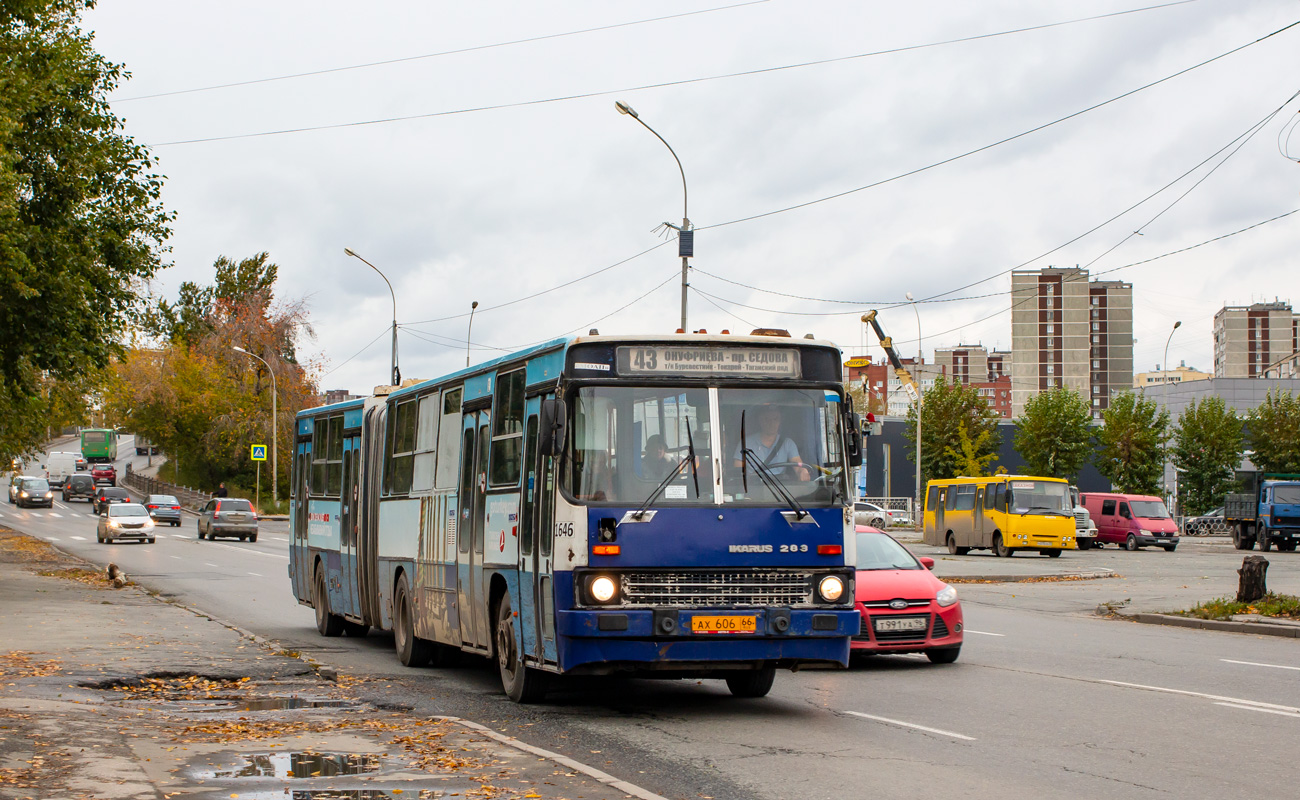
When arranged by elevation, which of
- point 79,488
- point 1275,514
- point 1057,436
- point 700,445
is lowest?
point 1275,514

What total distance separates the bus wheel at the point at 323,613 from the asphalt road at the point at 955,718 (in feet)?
0.72

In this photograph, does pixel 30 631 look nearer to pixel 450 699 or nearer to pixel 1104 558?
pixel 450 699

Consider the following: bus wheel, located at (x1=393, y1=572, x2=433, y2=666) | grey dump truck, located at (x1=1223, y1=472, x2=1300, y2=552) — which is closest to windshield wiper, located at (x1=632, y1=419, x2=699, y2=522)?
bus wheel, located at (x1=393, y1=572, x2=433, y2=666)

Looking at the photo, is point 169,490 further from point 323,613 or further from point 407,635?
point 407,635

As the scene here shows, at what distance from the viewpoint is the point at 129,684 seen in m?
12.6

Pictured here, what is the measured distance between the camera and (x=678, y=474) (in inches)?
418

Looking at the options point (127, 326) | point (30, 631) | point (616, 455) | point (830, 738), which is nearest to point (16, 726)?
point (616, 455)

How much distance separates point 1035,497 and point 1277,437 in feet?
121

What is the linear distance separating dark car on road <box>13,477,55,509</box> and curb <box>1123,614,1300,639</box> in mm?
79306

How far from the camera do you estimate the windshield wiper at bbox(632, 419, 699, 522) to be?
1043cm

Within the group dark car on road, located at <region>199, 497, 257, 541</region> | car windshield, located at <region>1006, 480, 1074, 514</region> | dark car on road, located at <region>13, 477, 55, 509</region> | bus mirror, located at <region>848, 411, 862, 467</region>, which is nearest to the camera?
bus mirror, located at <region>848, 411, 862, 467</region>

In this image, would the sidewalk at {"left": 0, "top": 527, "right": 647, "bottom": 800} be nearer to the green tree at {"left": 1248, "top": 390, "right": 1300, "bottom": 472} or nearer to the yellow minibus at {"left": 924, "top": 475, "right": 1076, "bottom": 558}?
the yellow minibus at {"left": 924, "top": 475, "right": 1076, "bottom": 558}

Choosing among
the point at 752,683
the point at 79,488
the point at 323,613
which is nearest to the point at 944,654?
the point at 752,683

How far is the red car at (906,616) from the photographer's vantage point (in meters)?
14.5
